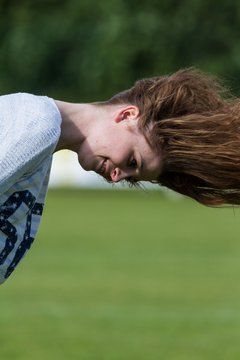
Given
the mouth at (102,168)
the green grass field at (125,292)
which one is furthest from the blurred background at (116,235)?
the mouth at (102,168)

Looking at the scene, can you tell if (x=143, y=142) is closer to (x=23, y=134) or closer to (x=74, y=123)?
(x=74, y=123)

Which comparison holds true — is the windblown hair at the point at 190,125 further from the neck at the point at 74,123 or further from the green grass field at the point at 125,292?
the green grass field at the point at 125,292

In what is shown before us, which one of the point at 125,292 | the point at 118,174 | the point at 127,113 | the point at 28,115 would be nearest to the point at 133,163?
the point at 118,174

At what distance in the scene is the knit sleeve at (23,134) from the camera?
4105 millimetres

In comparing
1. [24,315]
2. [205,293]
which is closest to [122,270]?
[205,293]

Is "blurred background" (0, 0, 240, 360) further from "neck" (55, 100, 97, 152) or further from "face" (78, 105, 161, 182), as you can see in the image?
"neck" (55, 100, 97, 152)

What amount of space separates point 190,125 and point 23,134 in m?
0.72

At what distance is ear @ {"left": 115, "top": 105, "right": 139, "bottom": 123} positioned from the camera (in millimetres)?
4458

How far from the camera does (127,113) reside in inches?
177

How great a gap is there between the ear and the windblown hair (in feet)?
0.07

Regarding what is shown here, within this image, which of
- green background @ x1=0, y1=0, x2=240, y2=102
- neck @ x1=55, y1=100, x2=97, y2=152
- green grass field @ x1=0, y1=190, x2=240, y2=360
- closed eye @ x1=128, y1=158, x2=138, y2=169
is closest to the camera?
neck @ x1=55, y1=100, x2=97, y2=152

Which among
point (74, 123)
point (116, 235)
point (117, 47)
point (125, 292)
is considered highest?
point (74, 123)

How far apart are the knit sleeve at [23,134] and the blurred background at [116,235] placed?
47.1 inches

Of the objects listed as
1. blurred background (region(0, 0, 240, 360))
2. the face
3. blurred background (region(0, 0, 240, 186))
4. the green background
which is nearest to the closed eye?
the face
